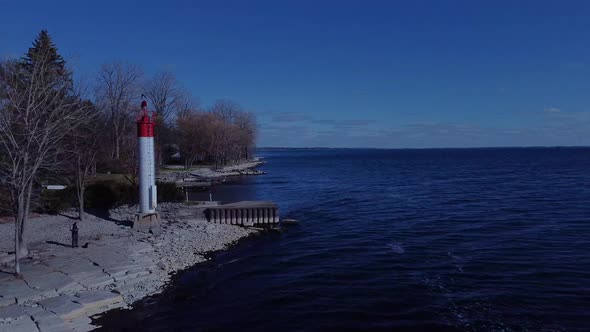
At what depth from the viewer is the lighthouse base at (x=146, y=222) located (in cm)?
2676

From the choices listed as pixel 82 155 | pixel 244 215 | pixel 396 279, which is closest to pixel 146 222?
pixel 244 215

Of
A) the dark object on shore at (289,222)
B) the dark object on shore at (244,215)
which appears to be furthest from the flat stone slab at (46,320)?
the dark object on shore at (289,222)

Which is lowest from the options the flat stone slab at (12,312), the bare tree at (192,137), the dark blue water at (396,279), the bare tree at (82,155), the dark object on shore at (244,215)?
the dark blue water at (396,279)

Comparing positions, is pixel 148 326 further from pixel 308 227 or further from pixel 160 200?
pixel 160 200

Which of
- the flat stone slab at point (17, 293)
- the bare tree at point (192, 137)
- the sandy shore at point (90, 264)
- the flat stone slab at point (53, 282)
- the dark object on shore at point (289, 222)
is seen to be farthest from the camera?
the bare tree at point (192, 137)

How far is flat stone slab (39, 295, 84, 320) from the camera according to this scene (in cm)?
1353

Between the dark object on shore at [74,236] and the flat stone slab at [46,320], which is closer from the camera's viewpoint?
the flat stone slab at [46,320]

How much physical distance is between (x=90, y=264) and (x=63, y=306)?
4.41 m

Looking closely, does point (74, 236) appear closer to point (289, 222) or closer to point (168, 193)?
point (289, 222)

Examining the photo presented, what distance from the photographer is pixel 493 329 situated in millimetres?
13312

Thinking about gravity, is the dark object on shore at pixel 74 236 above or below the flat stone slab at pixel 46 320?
above

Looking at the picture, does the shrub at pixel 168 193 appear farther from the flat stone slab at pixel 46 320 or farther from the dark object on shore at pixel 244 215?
the flat stone slab at pixel 46 320

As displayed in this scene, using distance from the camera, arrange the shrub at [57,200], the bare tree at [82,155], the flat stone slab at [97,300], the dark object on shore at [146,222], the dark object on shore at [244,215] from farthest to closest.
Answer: the dark object on shore at [244,215] → the shrub at [57,200] → the bare tree at [82,155] → the dark object on shore at [146,222] → the flat stone slab at [97,300]

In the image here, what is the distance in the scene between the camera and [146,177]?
90.4 feet
